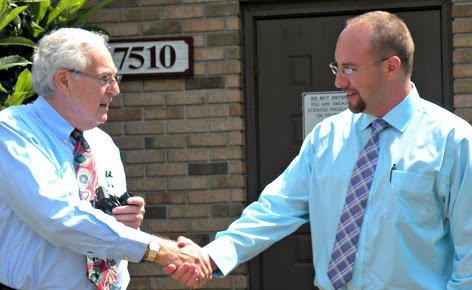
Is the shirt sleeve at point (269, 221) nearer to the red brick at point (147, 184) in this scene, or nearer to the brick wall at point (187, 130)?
the brick wall at point (187, 130)

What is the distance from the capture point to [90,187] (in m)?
4.05

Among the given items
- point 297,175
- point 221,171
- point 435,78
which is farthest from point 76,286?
point 435,78

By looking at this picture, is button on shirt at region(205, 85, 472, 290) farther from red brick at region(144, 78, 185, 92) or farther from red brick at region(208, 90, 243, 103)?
red brick at region(144, 78, 185, 92)

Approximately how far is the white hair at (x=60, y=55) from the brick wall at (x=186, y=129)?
7.94ft

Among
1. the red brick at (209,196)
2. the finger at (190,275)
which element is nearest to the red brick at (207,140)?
the red brick at (209,196)

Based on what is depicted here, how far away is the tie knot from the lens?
401 centimetres

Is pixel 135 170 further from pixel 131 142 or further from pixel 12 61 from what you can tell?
pixel 12 61

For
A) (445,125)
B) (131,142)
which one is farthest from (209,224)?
(445,125)

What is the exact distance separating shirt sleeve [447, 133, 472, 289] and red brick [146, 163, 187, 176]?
2.96 m

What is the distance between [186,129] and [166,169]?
0.97 ft

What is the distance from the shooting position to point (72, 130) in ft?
13.4

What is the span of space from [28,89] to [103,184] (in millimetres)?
1125

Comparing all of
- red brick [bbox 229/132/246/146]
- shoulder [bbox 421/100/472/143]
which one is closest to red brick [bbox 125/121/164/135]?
red brick [bbox 229/132/246/146]

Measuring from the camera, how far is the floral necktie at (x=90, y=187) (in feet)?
13.0
